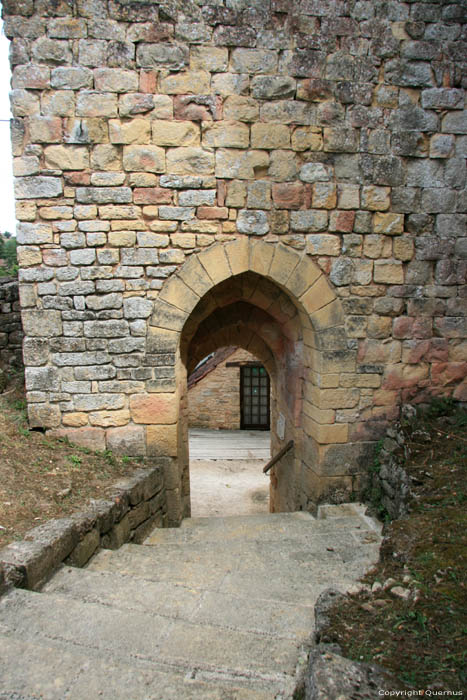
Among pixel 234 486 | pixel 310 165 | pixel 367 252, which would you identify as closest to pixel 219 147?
pixel 310 165

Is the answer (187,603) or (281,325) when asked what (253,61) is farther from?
(187,603)

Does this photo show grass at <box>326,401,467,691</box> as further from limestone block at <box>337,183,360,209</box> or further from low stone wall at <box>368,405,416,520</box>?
limestone block at <box>337,183,360,209</box>

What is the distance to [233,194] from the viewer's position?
4090mm

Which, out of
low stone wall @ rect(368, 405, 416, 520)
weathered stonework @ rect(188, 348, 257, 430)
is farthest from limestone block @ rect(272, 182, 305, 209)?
weathered stonework @ rect(188, 348, 257, 430)

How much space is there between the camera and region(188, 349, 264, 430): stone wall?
1309cm

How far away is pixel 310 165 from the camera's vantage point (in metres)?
4.14

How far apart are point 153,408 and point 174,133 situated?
2497 mm

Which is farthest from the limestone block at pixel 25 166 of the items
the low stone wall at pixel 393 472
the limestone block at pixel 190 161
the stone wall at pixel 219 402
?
the stone wall at pixel 219 402

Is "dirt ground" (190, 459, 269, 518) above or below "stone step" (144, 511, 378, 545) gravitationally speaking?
below

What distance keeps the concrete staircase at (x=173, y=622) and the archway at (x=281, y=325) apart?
1.25 metres

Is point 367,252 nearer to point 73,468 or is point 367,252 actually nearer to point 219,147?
point 219,147

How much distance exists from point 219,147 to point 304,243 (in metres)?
1.16

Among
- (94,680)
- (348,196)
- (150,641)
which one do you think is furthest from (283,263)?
(94,680)

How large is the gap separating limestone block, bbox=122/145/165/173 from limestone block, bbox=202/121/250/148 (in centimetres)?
43
